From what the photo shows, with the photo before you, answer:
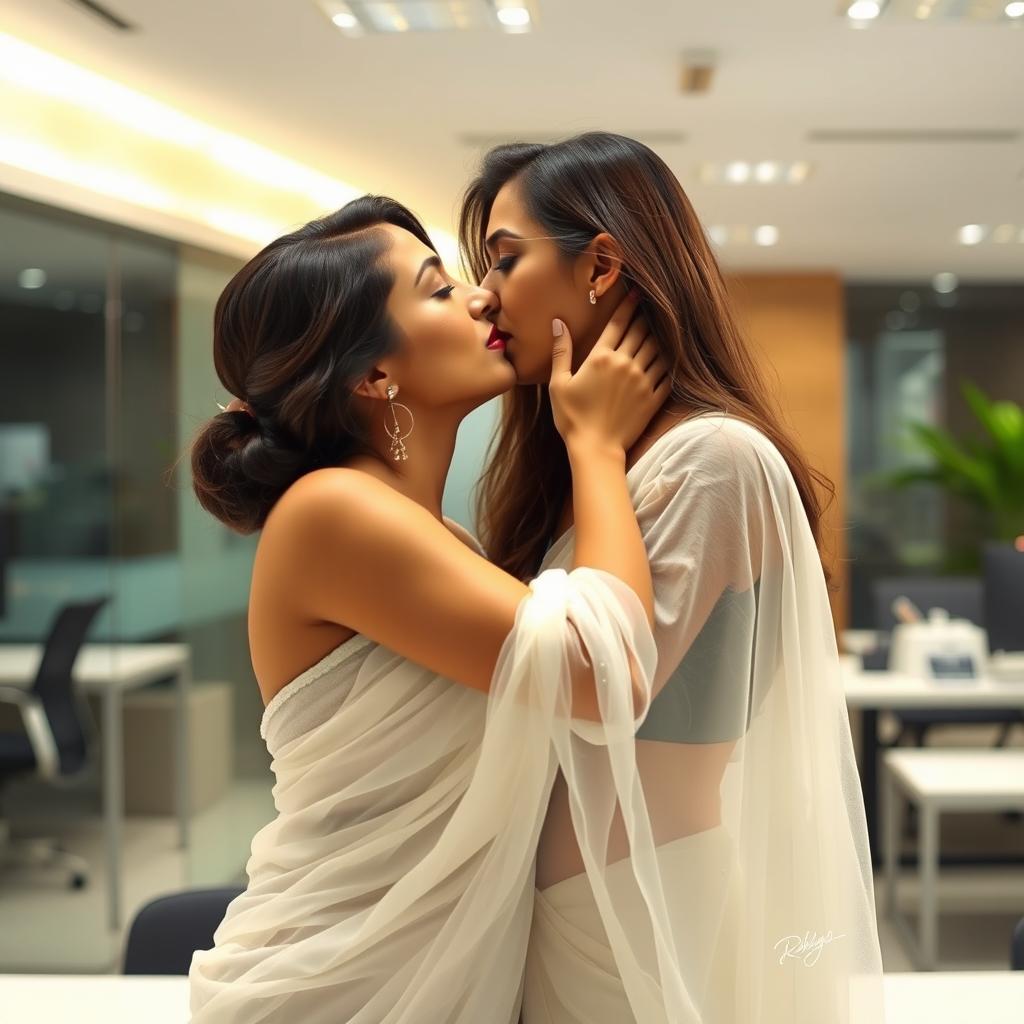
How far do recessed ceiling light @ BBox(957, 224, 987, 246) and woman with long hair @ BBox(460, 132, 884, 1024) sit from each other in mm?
6252

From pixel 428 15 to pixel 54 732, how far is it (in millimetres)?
2686

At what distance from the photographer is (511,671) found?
4.01ft

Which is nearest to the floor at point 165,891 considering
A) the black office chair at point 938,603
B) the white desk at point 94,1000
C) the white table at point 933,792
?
the white table at point 933,792

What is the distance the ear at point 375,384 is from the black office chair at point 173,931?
946mm

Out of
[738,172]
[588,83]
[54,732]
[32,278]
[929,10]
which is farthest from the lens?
[738,172]

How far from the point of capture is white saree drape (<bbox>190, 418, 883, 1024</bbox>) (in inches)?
51.0

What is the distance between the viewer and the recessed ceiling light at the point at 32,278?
13.0 ft

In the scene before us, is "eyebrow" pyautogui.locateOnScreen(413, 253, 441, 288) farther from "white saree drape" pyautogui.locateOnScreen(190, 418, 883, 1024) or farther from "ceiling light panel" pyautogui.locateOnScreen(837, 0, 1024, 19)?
"ceiling light panel" pyautogui.locateOnScreen(837, 0, 1024, 19)

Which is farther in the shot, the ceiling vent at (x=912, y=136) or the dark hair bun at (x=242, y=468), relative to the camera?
the ceiling vent at (x=912, y=136)

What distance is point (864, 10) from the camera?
136 inches

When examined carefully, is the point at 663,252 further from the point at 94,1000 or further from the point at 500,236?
the point at 94,1000

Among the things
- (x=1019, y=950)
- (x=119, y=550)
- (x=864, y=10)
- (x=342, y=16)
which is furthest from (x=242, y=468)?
(x=119, y=550)

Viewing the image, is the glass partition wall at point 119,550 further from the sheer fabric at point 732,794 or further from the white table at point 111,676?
the sheer fabric at point 732,794

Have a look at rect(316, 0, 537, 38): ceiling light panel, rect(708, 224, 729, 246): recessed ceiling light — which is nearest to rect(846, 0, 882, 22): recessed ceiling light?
rect(316, 0, 537, 38): ceiling light panel
